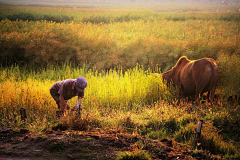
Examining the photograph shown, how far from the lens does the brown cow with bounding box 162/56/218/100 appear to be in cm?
624

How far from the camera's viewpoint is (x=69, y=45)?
1061 cm

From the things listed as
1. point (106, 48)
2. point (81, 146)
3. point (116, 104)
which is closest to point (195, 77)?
point (116, 104)

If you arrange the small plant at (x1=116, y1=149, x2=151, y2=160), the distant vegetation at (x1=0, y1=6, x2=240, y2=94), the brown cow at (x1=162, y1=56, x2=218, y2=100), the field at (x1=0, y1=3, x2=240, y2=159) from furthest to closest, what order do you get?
the distant vegetation at (x1=0, y1=6, x2=240, y2=94)
the brown cow at (x1=162, y1=56, x2=218, y2=100)
the field at (x1=0, y1=3, x2=240, y2=159)
the small plant at (x1=116, y1=149, x2=151, y2=160)

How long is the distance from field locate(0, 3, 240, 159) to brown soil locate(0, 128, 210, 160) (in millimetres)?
14

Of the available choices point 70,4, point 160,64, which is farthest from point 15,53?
point 70,4

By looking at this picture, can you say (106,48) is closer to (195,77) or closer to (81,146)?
(195,77)

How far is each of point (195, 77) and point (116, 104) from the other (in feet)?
6.31

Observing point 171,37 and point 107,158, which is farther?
point 171,37

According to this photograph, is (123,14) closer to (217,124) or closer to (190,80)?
(190,80)

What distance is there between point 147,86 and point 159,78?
0.39 m

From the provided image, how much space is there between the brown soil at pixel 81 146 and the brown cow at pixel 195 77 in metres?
2.40

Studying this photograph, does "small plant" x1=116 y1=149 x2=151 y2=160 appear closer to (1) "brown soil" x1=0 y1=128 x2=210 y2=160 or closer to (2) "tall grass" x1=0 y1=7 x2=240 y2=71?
(1) "brown soil" x1=0 y1=128 x2=210 y2=160

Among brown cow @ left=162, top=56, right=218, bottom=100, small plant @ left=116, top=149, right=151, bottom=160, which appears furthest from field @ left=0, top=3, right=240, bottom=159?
brown cow @ left=162, top=56, right=218, bottom=100

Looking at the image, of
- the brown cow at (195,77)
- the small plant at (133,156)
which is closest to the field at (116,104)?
the small plant at (133,156)
